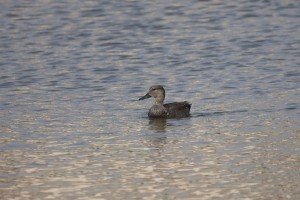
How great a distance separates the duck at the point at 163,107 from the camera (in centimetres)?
1758

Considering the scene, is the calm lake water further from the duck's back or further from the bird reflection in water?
the duck's back

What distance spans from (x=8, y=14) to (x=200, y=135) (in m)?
13.8

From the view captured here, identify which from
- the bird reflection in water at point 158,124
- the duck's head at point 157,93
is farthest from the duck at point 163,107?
the bird reflection in water at point 158,124

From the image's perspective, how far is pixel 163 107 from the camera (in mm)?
18125

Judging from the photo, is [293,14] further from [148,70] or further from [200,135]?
[200,135]

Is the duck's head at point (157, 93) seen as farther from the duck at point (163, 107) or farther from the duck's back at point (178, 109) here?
the duck's back at point (178, 109)

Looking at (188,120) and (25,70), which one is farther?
(25,70)

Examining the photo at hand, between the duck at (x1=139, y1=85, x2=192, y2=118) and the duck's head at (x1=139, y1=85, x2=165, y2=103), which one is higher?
the duck's head at (x1=139, y1=85, x2=165, y2=103)

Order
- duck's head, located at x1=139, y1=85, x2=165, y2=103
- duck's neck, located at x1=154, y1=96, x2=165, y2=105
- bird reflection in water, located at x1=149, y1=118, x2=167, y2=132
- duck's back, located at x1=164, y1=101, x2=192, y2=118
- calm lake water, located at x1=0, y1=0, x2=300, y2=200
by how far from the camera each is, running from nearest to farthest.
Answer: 1. calm lake water, located at x1=0, y1=0, x2=300, y2=200
2. bird reflection in water, located at x1=149, y1=118, x2=167, y2=132
3. duck's back, located at x1=164, y1=101, x2=192, y2=118
4. duck's neck, located at x1=154, y1=96, x2=165, y2=105
5. duck's head, located at x1=139, y1=85, x2=165, y2=103

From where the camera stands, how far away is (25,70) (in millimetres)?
22000

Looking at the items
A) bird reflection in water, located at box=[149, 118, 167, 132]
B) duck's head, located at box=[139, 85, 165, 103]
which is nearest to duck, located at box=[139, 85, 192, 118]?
duck's head, located at box=[139, 85, 165, 103]

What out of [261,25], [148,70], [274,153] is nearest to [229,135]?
[274,153]

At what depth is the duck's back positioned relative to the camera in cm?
1752

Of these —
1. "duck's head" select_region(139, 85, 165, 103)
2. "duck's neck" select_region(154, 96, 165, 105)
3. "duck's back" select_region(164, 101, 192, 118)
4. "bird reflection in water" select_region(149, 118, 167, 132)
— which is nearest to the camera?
"bird reflection in water" select_region(149, 118, 167, 132)
